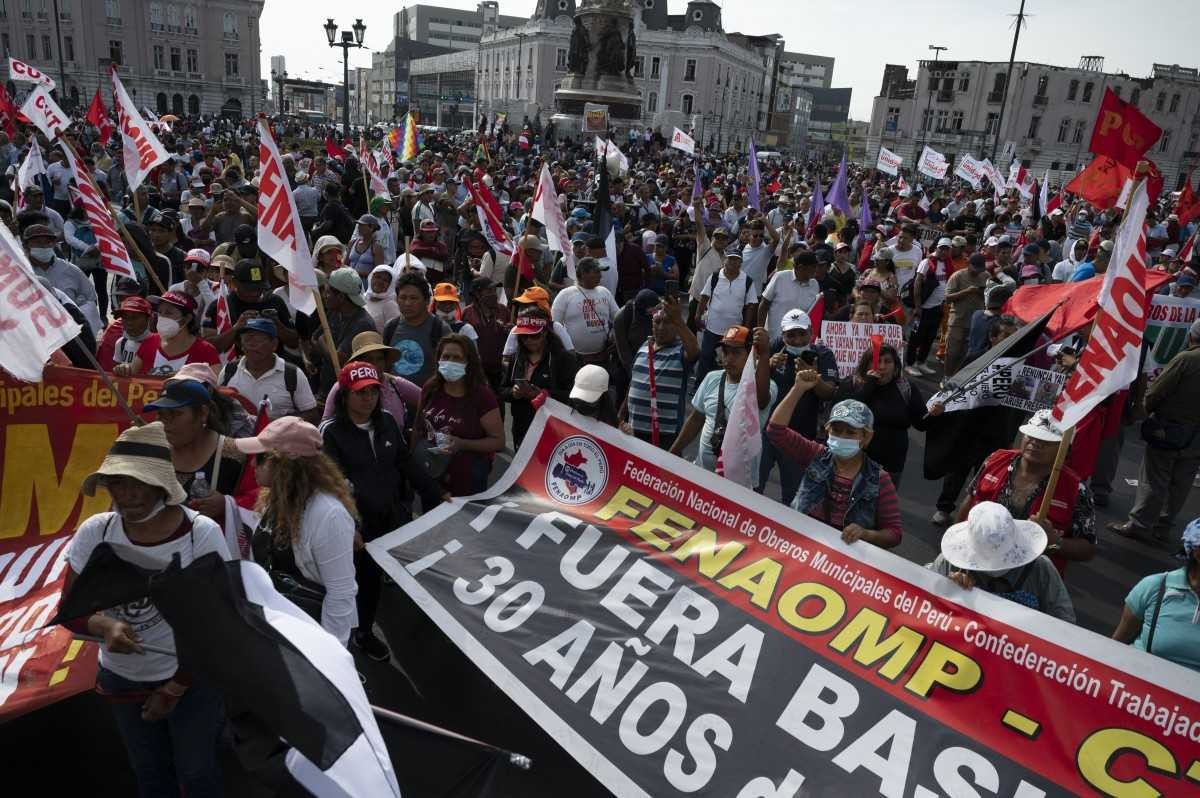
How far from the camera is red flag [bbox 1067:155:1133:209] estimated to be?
1002 centimetres

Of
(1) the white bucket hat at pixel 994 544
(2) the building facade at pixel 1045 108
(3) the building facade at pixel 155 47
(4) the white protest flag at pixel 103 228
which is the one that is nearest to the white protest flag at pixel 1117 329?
(1) the white bucket hat at pixel 994 544

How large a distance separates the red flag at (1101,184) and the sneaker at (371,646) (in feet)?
31.8

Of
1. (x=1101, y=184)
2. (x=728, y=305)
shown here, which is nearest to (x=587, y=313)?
(x=728, y=305)

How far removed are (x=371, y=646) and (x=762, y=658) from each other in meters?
2.29

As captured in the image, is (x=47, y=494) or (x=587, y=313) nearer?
(x=47, y=494)

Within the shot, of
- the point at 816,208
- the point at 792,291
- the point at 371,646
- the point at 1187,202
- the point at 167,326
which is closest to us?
the point at 371,646

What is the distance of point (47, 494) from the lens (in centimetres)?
416

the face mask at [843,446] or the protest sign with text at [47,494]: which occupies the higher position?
the face mask at [843,446]

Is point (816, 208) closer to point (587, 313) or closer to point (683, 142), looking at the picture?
point (683, 142)

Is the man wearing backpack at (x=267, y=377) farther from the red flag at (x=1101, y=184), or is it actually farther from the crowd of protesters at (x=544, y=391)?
the red flag at (x=1101, y=184)

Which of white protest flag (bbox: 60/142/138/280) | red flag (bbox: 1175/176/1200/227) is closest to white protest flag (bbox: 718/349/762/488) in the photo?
white protest flag (bbox: 60/142/138/280)

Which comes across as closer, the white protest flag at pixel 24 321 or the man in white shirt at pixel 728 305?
the white protest flag at pixel 24 321

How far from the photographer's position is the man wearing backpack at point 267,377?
477 cm

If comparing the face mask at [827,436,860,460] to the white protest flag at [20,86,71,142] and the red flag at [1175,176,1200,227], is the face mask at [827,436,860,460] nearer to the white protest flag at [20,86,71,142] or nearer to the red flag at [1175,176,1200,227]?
the white protest flag at [20,86,71,142]
